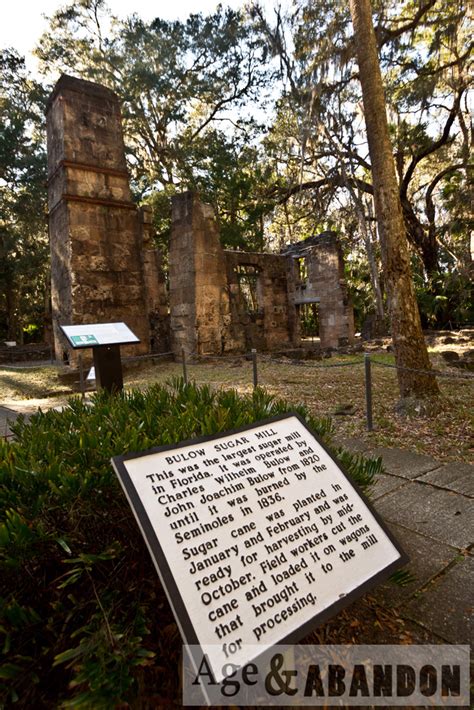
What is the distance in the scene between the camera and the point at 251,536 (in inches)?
58.7

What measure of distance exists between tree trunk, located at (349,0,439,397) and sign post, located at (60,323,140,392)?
148 inches

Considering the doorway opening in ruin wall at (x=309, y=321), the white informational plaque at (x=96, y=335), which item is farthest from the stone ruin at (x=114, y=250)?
the doorway opening in ruin wall at (x=309, y=321)

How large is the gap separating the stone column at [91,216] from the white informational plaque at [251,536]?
9.24 m

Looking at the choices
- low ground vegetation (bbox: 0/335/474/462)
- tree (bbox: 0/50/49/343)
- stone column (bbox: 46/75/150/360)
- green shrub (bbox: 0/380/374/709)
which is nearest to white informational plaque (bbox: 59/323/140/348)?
low ground vegetation (bbox: 0/335/474/462)

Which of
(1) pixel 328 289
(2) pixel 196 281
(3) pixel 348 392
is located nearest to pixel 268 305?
(1) pixel 328 289

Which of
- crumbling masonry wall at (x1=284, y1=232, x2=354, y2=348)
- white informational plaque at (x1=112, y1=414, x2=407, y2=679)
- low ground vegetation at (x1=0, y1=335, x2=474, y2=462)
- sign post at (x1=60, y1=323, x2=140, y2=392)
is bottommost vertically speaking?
low ground vegetation at (x1=0, y1=335, x2=474, y2=462)

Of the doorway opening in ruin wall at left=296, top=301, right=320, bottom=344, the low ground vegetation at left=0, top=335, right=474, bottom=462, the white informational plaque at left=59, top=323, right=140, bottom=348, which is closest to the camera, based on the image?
the low ground vegetation at left=0, top=335, right=474, bottom=462

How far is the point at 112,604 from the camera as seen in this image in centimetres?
138

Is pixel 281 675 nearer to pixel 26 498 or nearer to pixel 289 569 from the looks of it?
pixel 289 569

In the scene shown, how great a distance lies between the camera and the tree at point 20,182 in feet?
63.1

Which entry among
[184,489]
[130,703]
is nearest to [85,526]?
→ [184,489]

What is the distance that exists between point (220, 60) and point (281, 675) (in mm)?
22961

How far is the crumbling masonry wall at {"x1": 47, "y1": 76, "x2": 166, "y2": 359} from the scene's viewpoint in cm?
1006

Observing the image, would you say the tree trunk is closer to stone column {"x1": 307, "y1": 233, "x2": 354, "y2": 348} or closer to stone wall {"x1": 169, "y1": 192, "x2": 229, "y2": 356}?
stone wall {"x1": 169, "y1": 192, "x2": 229, "y2": 356}
